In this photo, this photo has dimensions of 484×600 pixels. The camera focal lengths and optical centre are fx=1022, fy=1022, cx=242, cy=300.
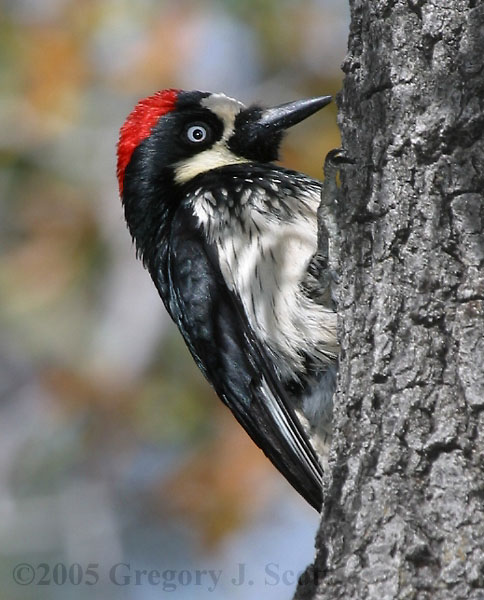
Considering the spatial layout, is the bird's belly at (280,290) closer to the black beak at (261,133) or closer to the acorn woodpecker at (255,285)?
the acorn woodpecker at (255,285)

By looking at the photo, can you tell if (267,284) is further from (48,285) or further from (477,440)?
(48,285)

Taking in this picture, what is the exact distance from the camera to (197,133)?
4.36m

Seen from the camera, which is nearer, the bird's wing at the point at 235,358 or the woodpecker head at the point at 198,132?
the bird's wing at the point at 235,358

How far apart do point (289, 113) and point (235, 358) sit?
1.10 metres

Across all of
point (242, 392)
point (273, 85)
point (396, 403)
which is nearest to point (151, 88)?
point (273, 85)

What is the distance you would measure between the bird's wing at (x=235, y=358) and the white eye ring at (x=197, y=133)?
0.56 metres

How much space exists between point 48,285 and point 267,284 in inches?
171

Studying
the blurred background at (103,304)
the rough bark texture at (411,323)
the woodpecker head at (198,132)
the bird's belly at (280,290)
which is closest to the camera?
the rough bark texture at (411,323)

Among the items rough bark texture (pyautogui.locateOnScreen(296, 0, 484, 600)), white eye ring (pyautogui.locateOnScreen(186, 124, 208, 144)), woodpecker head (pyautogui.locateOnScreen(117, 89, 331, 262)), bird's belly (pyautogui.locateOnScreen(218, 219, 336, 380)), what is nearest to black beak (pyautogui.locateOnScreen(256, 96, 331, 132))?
woodpecker head (pyautogui.locateOnScreen(117, 89, 331, 262))

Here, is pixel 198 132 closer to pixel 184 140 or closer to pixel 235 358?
pixel 184 140

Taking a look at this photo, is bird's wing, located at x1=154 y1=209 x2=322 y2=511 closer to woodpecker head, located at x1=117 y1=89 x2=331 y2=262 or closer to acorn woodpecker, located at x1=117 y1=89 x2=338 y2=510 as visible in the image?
acorn woodpecker, located at x1=117 y1=89 x2=338 y2=510

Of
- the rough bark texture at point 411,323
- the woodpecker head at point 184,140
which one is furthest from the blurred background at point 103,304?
the rough bark texture at point 411,323

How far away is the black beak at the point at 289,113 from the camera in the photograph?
13.5 ft

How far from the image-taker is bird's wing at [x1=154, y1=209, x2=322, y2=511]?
12.0 feet
